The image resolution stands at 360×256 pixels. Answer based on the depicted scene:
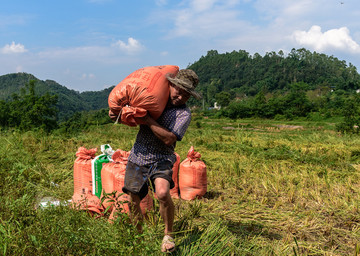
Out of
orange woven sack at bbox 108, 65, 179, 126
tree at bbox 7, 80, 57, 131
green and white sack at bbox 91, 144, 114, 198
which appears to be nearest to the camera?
orange woven sack at bbox 108, 65, 179, 126

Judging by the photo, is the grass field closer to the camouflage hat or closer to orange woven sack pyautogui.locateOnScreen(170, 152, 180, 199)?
orange woven sack pyautogui.locateOnScreen(170, 152, 180, 199)

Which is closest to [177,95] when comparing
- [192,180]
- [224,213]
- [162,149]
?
[162,149]

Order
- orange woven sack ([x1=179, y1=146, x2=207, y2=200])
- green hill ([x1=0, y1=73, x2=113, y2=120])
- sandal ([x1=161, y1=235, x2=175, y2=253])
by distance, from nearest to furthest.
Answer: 1. sandal ([x1=161, y1=235, x2=175, y2=253])
2. orange woven sack ([x1=179, y1=146, x2=207, y2=200])
3. green hill ([x1=0, y1=73, x2=113, y2=120])

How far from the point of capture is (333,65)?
77.9 metres

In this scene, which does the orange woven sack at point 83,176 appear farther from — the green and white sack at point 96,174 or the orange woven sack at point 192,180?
the orange woven sack at point 192,180

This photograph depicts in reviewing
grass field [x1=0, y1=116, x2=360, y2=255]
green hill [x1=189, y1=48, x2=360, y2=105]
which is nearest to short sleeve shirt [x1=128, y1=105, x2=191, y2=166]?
grass field [x1=0, y1=116, x2=360, y2=255]

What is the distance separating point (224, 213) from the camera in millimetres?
2959

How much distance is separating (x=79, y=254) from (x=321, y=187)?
3131 millimetres

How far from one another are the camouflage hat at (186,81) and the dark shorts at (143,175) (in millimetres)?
566

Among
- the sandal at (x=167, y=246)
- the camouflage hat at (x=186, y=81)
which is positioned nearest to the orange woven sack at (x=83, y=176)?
the sandal at (x=167, y=246)

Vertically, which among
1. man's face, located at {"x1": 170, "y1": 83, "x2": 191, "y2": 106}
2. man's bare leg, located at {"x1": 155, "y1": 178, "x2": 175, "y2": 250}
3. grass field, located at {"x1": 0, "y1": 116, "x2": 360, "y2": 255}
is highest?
man's face, located at {"x1": 170, "y1": 83, "x2": 191, "y2": 106}

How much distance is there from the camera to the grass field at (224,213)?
1849 millimetres

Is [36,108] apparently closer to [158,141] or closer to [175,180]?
[175,180]

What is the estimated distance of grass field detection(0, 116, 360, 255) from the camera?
1849 millimetres
